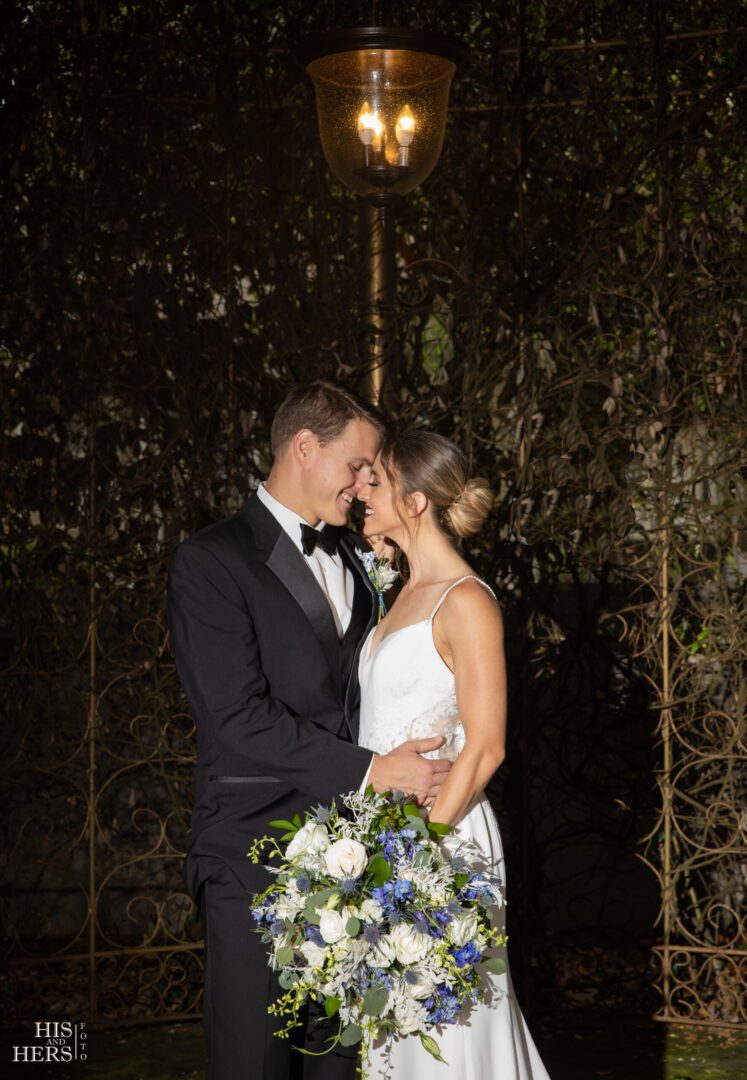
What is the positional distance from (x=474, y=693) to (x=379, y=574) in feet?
2.03

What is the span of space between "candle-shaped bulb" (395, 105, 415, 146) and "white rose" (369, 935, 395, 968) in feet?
6.97

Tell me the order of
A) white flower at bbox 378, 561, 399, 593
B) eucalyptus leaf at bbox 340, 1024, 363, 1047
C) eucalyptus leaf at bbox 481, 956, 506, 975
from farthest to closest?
white flower at bbox 378, 561, 399, 593 → eucalyptus leaf at bbox 481, 956, 506, 975 → eucalyptus leaf at bbox 340, 1024, 363, 1047

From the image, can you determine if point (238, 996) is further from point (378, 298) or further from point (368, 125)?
point (378, 298)

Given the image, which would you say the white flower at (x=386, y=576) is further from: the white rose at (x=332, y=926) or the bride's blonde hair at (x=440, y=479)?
the white rose at (x=332, y=926)

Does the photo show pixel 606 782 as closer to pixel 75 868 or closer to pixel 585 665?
Result: pixel 585 665

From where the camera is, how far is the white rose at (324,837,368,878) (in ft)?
8.06

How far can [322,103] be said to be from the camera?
3.67 m

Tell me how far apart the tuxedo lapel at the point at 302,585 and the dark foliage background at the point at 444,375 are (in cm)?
163

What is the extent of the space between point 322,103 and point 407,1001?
7.89 feet

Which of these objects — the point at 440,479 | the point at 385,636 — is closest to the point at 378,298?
the point at 440,479

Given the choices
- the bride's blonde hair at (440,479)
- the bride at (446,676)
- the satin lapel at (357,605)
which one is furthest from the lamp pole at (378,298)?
the bride's blonde hair at (440,479)

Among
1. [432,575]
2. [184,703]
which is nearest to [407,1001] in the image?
[432,575]

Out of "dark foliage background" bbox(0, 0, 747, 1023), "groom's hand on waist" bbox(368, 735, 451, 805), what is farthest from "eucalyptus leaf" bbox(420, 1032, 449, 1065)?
"dark foliage background" bbox(0, 0, 747, 1023)

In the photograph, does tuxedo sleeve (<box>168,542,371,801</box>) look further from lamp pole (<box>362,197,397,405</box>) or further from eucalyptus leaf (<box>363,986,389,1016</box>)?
lamp pole (<box>362,197,397,405</box>)
